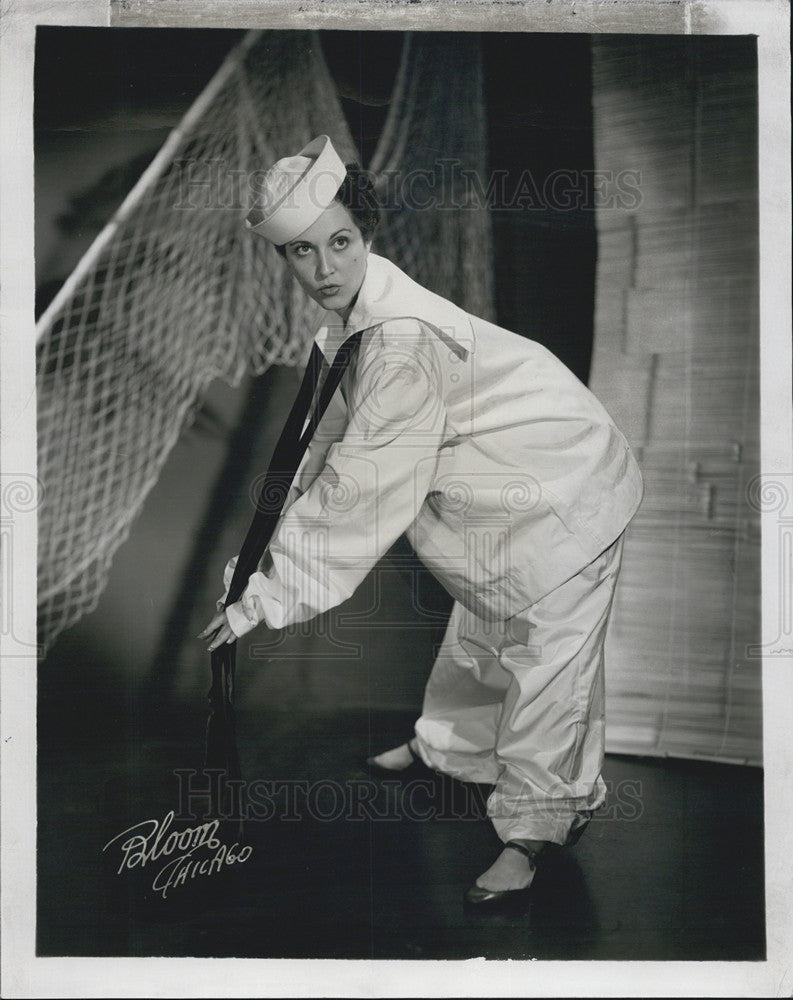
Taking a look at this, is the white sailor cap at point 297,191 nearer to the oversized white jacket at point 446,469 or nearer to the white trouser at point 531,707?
the oversized white jacket at point 446,469

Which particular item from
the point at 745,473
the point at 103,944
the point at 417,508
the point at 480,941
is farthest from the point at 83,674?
the point at 745,473

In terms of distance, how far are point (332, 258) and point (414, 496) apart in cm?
56

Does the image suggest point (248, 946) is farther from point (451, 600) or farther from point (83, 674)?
point (451, 600)

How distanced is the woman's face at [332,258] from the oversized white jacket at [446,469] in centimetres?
3

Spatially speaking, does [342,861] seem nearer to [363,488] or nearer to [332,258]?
[363,488]

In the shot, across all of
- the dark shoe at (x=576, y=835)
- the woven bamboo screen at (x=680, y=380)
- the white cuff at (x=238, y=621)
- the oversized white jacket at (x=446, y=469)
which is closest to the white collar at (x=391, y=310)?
the oversized white jacket at (x=446, y=469)

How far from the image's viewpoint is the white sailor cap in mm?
1986

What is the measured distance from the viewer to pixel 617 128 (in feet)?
6.80

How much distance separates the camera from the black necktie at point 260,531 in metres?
2.02

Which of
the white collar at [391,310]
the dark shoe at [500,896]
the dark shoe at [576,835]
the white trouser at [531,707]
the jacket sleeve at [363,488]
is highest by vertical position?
the white collar at [391,310]

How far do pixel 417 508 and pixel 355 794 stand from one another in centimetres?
67

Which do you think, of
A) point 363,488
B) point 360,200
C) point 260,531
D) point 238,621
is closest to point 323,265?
point 360,200

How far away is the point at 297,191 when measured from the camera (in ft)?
6.54

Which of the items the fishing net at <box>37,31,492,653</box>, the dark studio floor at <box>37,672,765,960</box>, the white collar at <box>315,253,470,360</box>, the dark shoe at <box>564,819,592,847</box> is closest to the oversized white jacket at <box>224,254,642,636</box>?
the white collar at <box>315,253,470,360</box>
